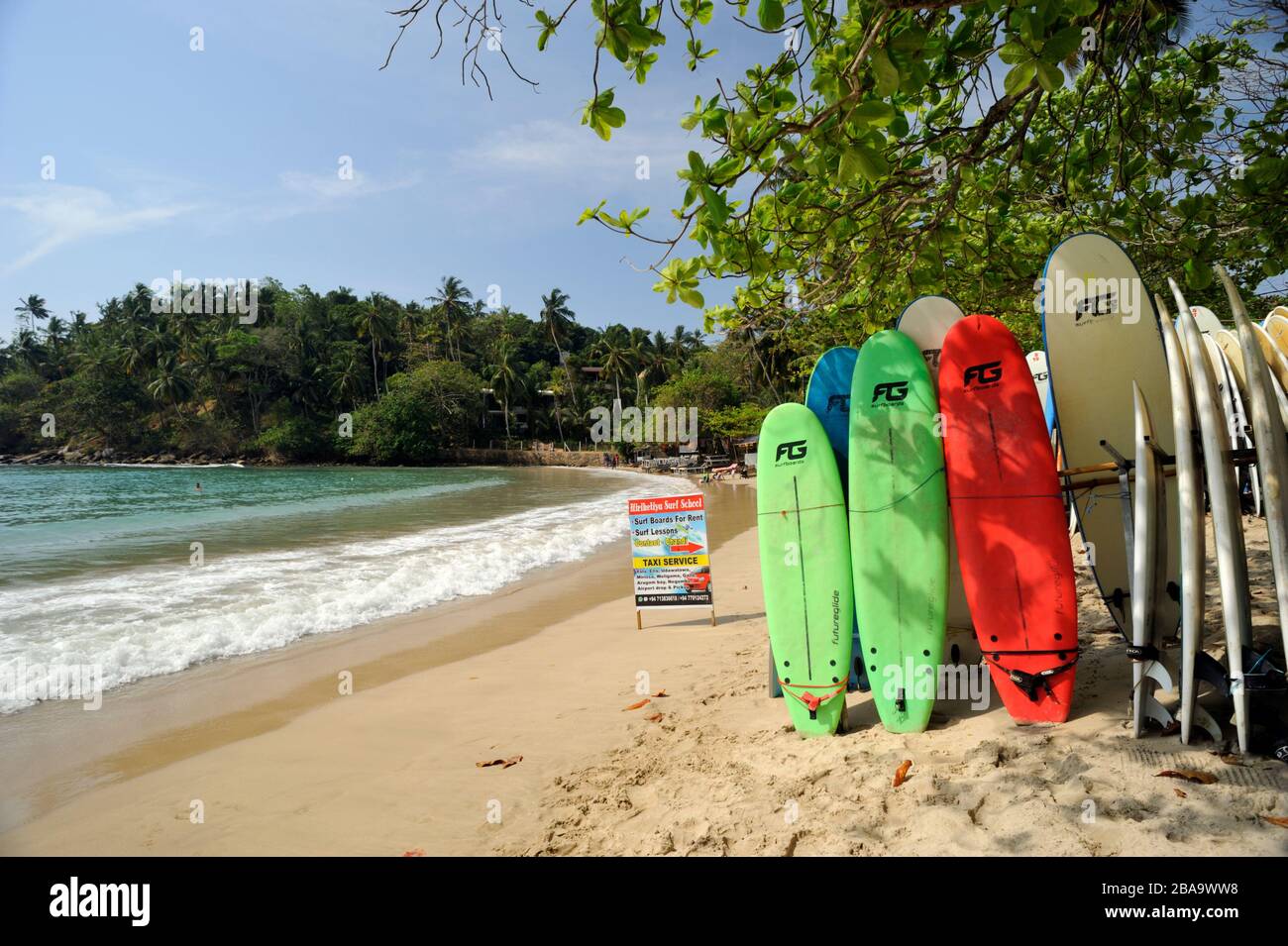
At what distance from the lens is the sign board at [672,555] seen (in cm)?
671

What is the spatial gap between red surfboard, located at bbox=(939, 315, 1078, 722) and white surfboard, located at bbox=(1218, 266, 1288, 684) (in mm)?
899

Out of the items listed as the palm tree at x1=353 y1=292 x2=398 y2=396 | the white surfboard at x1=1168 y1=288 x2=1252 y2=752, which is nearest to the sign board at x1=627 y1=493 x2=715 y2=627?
the white surfboard at x1=1168 y1=288 x2=1252 y2=752

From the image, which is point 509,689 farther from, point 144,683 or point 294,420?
point 294,420

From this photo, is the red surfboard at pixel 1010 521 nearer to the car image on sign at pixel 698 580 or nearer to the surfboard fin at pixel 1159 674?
Result: the surfboard fin at pixel 1159 674

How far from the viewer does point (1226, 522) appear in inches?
Answer: 102

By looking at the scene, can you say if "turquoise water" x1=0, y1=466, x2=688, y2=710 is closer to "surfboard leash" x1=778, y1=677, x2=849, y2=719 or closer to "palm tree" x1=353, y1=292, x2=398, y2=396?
"surfboard leash" x1=778, y1=677, x2=849, y2=719

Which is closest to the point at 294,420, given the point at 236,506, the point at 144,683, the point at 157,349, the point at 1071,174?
the point at 157,349

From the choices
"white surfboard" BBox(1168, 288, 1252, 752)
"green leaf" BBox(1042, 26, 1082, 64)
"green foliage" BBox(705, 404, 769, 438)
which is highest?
"green foliage" BBox(705, 404, 769, 438)

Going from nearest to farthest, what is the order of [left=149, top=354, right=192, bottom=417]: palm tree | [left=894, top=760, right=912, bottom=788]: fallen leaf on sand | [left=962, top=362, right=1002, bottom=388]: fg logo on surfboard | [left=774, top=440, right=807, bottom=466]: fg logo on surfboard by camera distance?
[left=894, top=760, right=912, bottom=788]: fallen leaf on sand
[left=962, top=362, right=1002, bottom=388]: fg logo on surfboard
[left=774, top=440, right=807, bottom=466]: fg logo on surfboard
[left=149, top=354, right=192, bottom=417]: palm tree

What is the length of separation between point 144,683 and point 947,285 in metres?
7.00

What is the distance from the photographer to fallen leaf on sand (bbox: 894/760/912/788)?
9.06 feet

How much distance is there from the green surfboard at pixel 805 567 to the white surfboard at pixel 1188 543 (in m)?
1.42

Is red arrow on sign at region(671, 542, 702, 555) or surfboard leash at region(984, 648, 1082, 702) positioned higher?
red arrow on sign at region(671, 542, 702, 555)

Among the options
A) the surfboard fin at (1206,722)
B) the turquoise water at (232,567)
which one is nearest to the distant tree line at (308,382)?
the turquoise water at (232,567)
